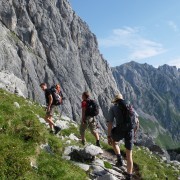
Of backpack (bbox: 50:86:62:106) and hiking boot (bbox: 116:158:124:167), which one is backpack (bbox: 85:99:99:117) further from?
hiking boot (bbox: 116:158:124:167)

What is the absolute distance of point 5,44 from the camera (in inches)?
6329

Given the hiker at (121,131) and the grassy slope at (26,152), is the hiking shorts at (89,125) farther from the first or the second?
the hiker at (121,131)

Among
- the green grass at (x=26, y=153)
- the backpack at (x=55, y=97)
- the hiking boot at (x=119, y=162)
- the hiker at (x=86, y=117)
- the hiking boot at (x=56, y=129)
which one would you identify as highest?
the backpack at (x=55, y=97)

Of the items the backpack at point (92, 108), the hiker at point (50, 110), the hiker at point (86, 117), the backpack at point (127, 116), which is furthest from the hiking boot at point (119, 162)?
the hiker at point (50, 110)

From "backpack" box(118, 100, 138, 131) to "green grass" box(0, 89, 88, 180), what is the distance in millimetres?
2446

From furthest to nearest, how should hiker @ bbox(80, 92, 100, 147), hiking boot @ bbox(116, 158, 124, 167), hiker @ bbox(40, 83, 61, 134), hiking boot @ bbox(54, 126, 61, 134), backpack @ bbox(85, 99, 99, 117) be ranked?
backpack @ bbox(85, 99, 99, 117)
hiker @ bbox(80, 92, 100, 147)
hiker @ bbox(40, 83, 61, 134)
hiking boot @ bbox(54, 126, 61, 134)
hiking boot @ bbox(116, 158, 124, 167)

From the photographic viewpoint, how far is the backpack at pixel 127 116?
1328 centimetres

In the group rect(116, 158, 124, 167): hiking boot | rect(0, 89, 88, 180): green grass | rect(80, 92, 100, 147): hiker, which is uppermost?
rect(80, 92, 100, 147): hiker

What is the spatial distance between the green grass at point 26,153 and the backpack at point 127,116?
245 cm

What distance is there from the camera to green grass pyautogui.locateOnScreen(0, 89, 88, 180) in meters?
10.6

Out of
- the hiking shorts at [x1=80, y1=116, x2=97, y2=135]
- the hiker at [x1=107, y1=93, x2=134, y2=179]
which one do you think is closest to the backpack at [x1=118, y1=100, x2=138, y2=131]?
the hiker at [x1=107, y1=93, x2=134, y2=179]

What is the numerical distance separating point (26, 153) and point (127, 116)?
4.15 meters

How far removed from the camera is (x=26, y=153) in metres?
11.7

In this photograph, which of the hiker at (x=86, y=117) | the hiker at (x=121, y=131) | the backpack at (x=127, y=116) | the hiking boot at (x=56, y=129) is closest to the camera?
the backpack at (x=127, y=116)
